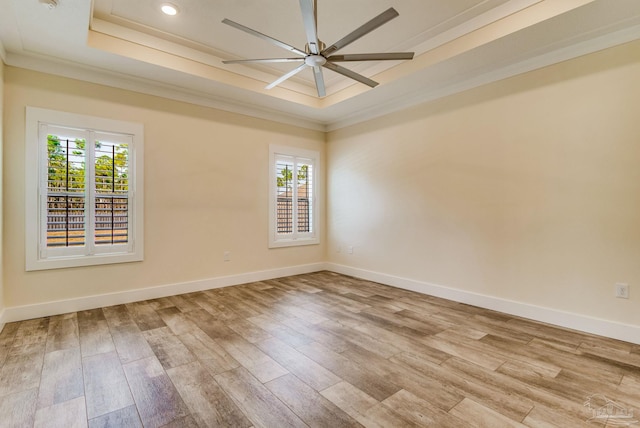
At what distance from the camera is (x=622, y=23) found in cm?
266

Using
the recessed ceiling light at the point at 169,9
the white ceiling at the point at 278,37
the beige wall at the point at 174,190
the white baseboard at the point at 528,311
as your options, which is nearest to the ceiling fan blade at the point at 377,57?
the white ceiling at the point at 278,37

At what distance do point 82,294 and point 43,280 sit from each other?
0.40m

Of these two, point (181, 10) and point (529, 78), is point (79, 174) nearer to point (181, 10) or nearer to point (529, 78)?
point (181, 10)

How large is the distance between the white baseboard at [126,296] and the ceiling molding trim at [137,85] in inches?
101

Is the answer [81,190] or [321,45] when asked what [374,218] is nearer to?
[321,45]

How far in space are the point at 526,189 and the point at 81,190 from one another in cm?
506

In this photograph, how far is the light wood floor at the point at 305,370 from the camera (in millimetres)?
1753

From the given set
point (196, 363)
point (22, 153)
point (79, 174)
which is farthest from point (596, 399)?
point (22, 153)

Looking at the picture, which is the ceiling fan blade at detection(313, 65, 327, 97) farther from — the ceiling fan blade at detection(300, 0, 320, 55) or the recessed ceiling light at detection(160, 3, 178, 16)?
the recessed ceiling light at detection(160, 3, 178, 16)

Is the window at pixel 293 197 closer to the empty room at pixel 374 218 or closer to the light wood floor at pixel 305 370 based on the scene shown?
the empty room at pixel 374 218

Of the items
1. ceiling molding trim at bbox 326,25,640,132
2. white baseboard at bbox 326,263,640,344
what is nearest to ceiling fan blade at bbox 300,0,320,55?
ceiling molding trim at bbox 326,25,640,132

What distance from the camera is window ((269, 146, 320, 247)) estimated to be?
5168 millimetres

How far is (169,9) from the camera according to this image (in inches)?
115

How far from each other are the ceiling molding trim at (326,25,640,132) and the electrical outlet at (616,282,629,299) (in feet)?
7.31
